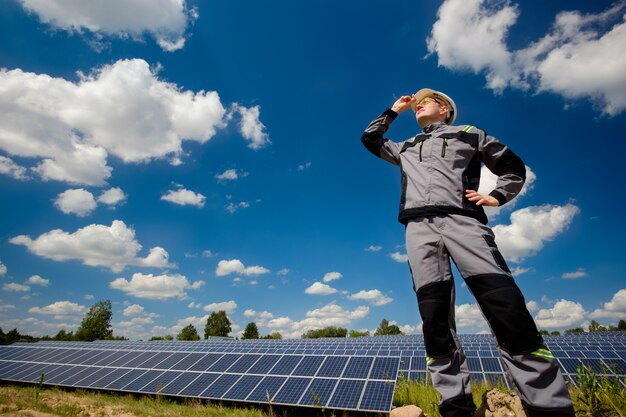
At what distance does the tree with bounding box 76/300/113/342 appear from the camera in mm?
53469

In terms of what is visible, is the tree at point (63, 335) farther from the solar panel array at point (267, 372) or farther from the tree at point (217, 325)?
Answer: the solar panel array at point (267, 372)

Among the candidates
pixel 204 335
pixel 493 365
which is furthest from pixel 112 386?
pixel 204 335

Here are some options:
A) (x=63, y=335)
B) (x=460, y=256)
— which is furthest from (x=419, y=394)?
(x=63, y=335)

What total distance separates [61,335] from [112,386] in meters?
67.0

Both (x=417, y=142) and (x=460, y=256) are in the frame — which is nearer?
(x=460, y=256)

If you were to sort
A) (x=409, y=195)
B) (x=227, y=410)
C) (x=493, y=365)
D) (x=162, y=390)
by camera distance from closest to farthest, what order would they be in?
1. (x=409, y=195)
2. (x=227, y=410)
3. (x=162, y=390)
4. (x=493, y=365)

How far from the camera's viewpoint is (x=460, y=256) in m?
2.47

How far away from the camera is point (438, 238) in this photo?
2668mm

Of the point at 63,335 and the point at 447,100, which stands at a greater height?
the point at 447,100

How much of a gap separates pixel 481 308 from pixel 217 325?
212 feet

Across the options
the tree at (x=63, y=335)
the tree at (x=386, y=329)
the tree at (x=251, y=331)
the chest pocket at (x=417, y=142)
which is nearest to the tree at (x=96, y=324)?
the tree at (x=63, y=335)

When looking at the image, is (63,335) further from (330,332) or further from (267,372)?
(267,372)

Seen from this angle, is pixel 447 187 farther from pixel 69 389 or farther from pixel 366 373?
pixel 69 389

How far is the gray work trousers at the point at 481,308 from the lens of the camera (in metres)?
1.99
